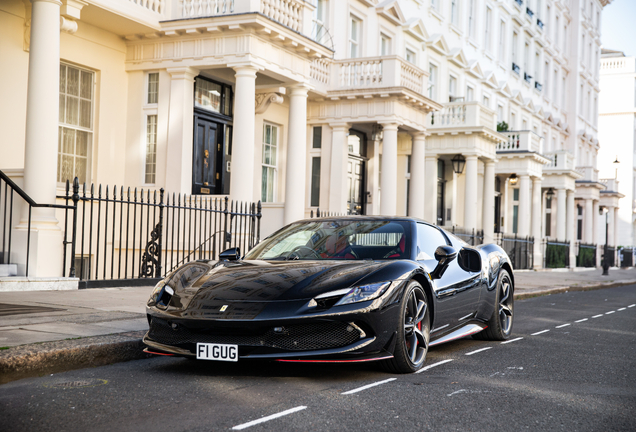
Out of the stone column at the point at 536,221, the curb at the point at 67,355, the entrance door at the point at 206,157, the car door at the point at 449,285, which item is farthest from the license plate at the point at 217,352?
the stone column at the point at 536,221

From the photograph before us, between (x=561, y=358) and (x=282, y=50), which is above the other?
(x=282, y=50)

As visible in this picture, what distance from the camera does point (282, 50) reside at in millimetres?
16016

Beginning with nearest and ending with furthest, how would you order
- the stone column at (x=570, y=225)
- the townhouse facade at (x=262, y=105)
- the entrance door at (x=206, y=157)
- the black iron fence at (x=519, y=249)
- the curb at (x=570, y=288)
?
the townhouse facade at (x=262, y=105), the curb at (x=570, y=288), the entrance door at (x=206, y=157), the black iron fence at (x=519, y=249), the stone column at (x=570, y=225)

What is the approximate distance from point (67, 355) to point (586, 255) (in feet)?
137

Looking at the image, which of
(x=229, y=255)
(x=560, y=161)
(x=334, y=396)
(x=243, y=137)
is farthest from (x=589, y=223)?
(x=334, y=396)

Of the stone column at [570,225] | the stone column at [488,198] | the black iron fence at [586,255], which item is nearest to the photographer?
the stone column at [488,198]

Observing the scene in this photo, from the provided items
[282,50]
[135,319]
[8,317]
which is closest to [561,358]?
[135,319]

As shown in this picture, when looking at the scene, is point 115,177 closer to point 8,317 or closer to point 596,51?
point 8,317

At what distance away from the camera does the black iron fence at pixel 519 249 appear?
30.1m

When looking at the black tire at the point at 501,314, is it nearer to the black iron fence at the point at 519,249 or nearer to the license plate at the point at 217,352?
the license plate at the point at 217,352

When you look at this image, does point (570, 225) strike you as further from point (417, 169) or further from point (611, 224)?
point (417, 169)

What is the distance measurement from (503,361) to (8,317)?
4.88 metres

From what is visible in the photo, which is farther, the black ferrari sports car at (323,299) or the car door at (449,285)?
the car door at (449,285)

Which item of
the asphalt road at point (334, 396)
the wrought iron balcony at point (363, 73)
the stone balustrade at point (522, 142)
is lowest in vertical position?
the asphalt road at point (334, 396)
